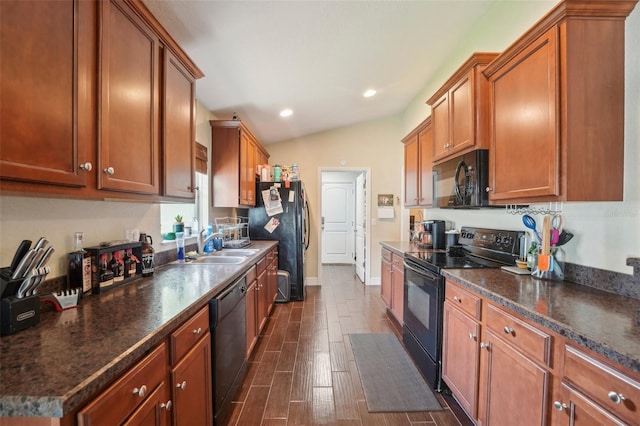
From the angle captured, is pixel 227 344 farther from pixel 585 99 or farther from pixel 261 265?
pixel 585 99

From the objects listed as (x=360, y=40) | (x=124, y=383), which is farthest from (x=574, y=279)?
(x=360, y=40)

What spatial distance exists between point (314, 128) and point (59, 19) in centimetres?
379

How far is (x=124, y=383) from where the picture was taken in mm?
789

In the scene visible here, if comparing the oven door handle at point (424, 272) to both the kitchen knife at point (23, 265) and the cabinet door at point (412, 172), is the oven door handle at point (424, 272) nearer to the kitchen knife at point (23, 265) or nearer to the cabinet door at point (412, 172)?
the cabinet door at point (412, 172)


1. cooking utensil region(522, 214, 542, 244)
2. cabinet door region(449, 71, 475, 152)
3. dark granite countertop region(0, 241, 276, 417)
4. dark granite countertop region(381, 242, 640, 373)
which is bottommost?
dark granite countertop region(0, 241, 276, 417)

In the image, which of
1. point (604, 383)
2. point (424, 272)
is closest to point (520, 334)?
point (604, 383)

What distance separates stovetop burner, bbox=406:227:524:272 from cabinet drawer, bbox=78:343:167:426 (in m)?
1.74

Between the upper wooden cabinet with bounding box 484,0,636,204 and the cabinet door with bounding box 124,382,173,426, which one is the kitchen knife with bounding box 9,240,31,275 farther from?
the upper wooden cabinet with bounding box 484,0,636,204

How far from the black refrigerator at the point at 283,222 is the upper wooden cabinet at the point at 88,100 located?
7.29 ft

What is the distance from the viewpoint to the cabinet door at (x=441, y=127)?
7.36 ft

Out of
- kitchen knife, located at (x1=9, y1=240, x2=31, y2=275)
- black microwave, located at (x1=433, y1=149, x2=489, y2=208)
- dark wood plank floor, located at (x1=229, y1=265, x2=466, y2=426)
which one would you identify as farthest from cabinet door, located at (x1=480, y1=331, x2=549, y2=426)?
kitchen knife, located at (x1=9, y1=240, x2=31, y2=275)

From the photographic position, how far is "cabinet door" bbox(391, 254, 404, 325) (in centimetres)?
279

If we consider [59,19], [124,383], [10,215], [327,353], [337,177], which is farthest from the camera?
[337,177]

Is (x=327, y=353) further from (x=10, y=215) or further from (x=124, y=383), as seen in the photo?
(x=10, y=215)
